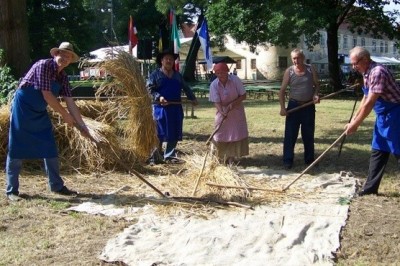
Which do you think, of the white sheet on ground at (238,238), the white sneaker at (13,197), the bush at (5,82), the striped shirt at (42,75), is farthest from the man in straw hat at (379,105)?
the bush at (5,82)

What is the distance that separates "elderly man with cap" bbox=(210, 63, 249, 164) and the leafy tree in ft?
43.2

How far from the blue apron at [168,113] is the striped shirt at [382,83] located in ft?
9.16

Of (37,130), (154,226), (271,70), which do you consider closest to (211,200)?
(154,226)

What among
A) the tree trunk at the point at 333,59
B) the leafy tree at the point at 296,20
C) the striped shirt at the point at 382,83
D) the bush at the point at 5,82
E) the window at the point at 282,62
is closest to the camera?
the striped shirt at the point at 382,83

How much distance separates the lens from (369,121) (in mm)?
12125

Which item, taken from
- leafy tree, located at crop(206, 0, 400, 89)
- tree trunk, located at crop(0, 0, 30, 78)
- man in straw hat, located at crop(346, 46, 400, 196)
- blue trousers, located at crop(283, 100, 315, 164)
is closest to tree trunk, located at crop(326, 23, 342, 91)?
leafy tree, located at crop(206, 0, 400, 89)

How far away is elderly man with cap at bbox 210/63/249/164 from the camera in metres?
6.40

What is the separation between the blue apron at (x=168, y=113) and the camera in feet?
22.6

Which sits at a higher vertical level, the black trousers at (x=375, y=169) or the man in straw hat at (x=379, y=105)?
the man in straw hat at (x=379, y=105)

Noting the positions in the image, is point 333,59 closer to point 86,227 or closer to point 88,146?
point 88,146

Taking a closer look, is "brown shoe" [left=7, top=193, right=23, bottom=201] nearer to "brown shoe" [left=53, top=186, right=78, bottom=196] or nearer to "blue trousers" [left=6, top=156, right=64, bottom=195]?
"blue trousers" [left=6, top=156, right=64, bottom=195]

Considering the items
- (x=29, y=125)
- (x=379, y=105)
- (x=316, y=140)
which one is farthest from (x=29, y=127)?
(x=316, y=140)

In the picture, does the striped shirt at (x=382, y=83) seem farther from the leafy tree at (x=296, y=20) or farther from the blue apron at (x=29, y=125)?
the leafy tree at (x=296, y=20)

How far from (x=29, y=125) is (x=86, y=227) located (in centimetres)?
140
